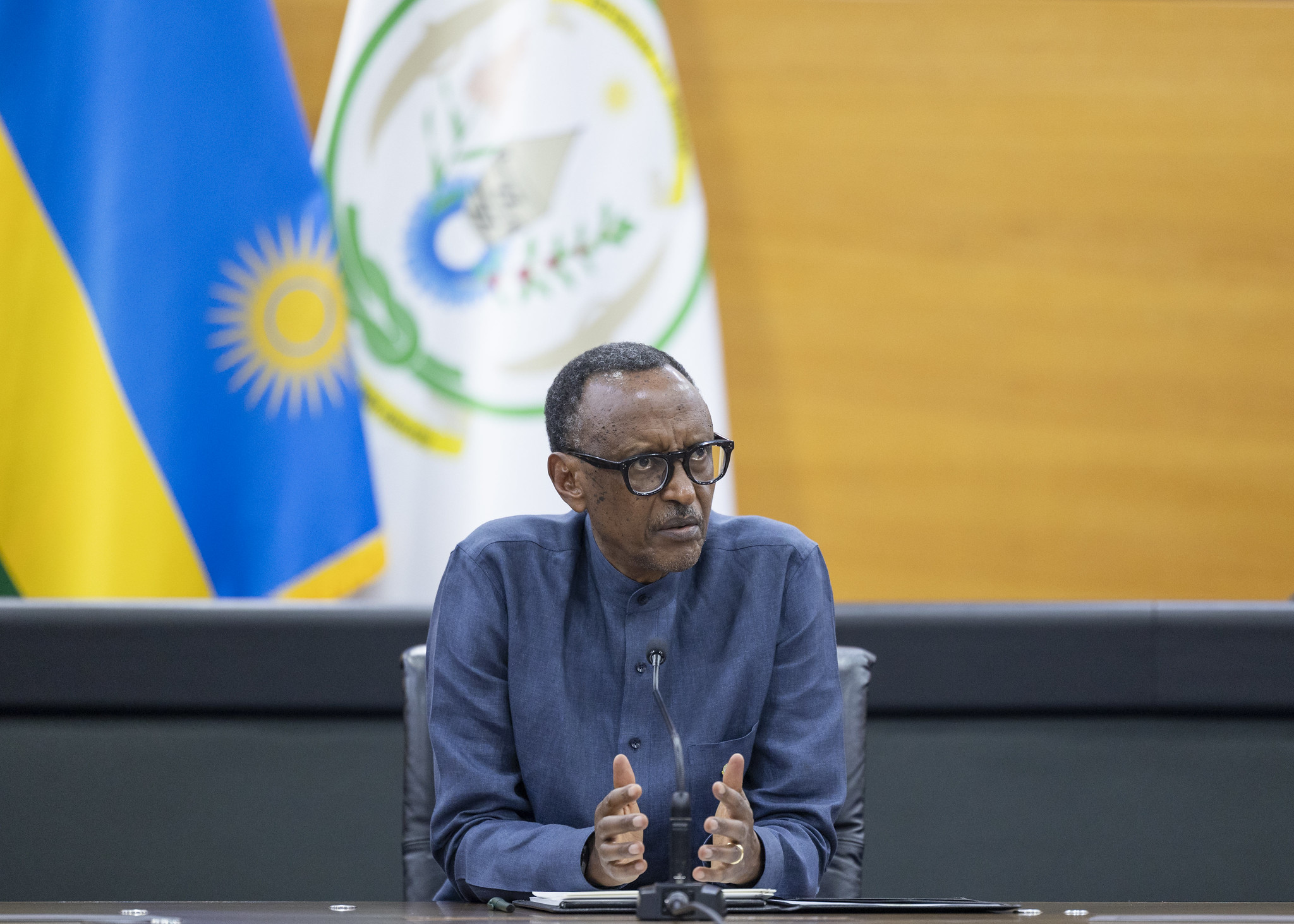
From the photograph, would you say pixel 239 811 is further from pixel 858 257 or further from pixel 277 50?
pixel 858 257

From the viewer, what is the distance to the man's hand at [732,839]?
1187 millimetres

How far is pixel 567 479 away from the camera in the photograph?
1494mm

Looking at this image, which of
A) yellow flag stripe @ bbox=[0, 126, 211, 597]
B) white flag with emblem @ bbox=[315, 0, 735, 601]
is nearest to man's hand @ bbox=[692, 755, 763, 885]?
white flag with emblem @ bbox=[315, 0, 735, 601]

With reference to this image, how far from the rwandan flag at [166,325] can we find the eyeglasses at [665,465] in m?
1.15

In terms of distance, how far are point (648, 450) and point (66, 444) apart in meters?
1.44

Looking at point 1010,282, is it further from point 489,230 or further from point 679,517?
point 679,517

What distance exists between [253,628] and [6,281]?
0.93 meters

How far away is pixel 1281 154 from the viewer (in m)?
2.71

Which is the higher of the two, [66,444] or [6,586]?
[66,444]

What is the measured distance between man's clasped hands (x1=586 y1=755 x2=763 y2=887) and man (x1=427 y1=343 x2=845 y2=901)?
10 centimetres

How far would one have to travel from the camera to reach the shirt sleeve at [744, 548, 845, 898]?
1.36 m

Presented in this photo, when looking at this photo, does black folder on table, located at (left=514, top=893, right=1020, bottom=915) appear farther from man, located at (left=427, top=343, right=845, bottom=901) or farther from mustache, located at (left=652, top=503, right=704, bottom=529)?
mustache, located at (left=652, top=503, right=704, bottom=529)

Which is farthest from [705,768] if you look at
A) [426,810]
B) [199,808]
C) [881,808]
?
[199,808]

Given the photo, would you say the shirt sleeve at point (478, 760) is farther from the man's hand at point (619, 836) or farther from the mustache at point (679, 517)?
the mustache at point (679, 517)
